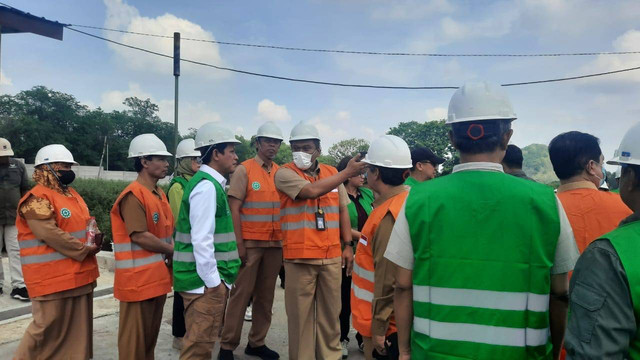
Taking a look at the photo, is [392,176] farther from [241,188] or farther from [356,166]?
[241,188]

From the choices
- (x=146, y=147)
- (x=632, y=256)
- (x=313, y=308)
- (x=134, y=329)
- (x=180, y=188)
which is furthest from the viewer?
(x=180, y=188)

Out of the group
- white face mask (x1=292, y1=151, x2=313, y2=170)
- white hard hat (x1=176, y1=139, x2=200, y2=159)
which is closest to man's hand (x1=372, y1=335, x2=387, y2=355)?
white face mask (x1=292, y1=151, x2=313, y2=170)

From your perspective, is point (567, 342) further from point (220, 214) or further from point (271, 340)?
point (271, 340)

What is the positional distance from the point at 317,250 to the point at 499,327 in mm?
2383

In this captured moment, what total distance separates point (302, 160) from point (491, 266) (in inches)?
106

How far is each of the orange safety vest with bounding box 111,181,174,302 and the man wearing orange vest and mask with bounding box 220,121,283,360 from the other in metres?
0.91

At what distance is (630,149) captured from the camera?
5.00ft

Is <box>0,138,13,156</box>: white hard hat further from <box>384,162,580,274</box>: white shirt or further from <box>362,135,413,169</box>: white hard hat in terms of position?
<box>384,162,580,274</box>: white shirt

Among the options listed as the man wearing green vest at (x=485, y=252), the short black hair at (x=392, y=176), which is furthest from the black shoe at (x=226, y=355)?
the man wearing green vest at (x=485, y=252)

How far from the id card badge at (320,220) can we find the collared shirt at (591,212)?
6.60 ft

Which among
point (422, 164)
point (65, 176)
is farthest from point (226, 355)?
point (422, 164)

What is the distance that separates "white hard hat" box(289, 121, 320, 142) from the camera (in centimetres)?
429

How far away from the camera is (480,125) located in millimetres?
1793

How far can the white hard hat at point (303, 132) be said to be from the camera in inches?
169
